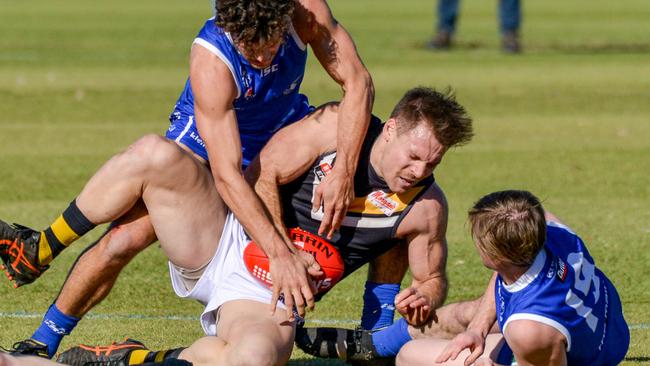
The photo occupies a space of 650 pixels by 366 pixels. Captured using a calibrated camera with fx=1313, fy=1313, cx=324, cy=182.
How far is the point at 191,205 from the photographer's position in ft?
19.4

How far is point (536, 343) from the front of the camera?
16.4 ft

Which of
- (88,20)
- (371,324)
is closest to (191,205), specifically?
(371,324)

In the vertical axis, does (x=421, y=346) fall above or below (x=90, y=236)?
above

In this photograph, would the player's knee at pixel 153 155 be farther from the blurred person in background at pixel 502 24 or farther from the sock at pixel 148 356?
the blurred person in background at pixel 502 24

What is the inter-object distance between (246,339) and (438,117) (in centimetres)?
127

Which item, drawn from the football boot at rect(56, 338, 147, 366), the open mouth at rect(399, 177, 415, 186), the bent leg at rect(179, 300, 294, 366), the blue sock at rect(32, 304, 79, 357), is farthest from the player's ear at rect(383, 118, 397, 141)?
the blue sock at rect(32, 304, 79, 357)

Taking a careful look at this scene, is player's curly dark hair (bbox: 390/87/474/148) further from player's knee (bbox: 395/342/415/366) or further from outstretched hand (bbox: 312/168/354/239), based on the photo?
player's knee (bbox: 395/342/415/366)

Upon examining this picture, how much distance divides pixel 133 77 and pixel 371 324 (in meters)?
12.0

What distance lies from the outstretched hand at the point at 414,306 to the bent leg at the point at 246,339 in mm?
484

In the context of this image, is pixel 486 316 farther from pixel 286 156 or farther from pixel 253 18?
pixel 253 18

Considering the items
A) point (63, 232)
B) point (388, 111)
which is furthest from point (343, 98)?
point (388, 111)

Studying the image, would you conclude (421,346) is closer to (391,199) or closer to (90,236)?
(391,199)

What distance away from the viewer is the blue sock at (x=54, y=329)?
599cm

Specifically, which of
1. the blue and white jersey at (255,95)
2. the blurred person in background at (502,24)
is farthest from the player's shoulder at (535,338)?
the blurred person in background at (502,24)
